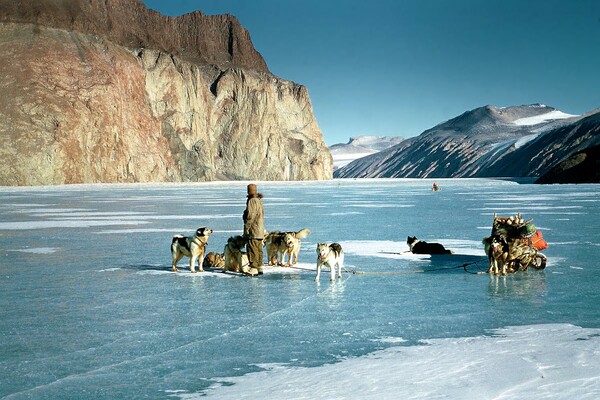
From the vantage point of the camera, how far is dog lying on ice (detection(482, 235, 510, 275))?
1351 cm

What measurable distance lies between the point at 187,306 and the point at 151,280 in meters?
2.82

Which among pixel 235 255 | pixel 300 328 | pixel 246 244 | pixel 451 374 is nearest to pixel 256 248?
pixel 246 244

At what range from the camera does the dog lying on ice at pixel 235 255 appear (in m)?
14.1

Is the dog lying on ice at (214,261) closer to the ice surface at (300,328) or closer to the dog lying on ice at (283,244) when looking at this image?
the ice surface at (300,328)

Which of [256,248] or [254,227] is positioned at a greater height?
[254,227]

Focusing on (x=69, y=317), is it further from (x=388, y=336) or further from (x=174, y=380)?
(x=388, y=336)

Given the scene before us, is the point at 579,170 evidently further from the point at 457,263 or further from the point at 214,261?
the point at 214,261

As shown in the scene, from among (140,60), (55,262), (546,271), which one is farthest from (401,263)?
(140,60)

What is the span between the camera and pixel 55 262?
51.3ft

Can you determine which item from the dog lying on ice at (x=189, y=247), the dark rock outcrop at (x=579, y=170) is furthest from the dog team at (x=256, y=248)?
the dark rock outcrop at (x=579, y=170)

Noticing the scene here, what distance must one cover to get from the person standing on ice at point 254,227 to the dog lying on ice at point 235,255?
163 mm

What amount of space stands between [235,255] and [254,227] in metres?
0.86

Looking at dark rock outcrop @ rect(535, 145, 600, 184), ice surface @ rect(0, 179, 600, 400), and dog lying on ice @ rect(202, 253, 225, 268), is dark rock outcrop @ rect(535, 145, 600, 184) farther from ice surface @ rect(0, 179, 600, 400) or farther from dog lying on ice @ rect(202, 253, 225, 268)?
dog lying on ice @ rect(202, 253, 225, 268)

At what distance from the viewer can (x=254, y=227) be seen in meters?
13.9
